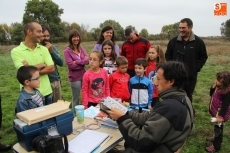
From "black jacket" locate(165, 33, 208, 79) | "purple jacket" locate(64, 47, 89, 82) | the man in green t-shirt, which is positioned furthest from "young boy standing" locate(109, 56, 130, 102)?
"black jacket" locate(165, 33, 208, 79)

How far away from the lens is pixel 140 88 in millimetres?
4164

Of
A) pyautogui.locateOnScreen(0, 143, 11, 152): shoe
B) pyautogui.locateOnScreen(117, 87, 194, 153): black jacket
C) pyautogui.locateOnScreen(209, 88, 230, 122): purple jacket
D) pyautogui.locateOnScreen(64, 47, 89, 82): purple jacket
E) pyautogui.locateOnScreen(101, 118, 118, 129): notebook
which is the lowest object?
pyautogui.locateOnScreen(0, 143, 11, 152): shoe

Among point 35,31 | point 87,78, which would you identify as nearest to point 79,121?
point 87,78

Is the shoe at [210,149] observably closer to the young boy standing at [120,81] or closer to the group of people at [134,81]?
the group of people at [134,81]

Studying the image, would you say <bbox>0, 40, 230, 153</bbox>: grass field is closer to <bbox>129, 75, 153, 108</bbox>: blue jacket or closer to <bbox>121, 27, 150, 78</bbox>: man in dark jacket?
<bbox>129, 75, 153, 108</bbox>: blue jacket

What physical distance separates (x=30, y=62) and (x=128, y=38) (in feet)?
7.57

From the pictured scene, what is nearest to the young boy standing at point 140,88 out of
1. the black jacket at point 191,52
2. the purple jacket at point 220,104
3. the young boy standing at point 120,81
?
the young boy standing at point 120,81

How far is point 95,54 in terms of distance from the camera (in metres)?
3.90

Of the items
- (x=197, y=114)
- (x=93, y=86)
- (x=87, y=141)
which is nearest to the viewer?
(x=87, y=141)

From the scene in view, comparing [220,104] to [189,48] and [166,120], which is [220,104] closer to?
[189,48]

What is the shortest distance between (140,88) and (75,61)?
152 cm

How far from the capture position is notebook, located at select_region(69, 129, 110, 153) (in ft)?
7.09

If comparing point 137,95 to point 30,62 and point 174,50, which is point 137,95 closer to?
point 174,50

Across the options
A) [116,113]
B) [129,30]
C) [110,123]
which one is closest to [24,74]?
[110,123]
